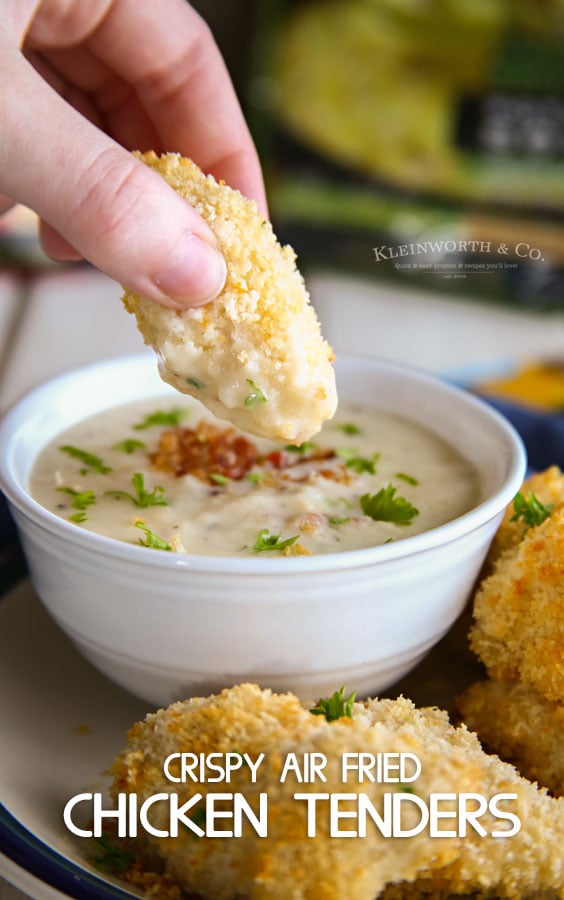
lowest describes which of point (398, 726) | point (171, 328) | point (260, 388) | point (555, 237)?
point (555, 237)

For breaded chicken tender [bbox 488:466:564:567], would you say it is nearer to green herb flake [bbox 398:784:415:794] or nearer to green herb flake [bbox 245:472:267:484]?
green herb flake [bbox 245:472:267:484]

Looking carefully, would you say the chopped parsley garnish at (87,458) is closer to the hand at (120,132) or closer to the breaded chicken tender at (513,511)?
the hand at (120,132)

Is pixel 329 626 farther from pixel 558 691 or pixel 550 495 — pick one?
pixel 550 495

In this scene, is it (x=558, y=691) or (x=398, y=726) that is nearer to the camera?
(x=398, y=726)

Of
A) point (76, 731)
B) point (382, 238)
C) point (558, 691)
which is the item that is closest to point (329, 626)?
point (558, 691)

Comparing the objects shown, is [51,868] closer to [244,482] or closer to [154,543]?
[154,543]

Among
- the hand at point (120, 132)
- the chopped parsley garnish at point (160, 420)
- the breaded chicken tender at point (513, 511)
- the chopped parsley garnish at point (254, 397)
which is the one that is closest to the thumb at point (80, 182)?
the hand at point (120, 132)
